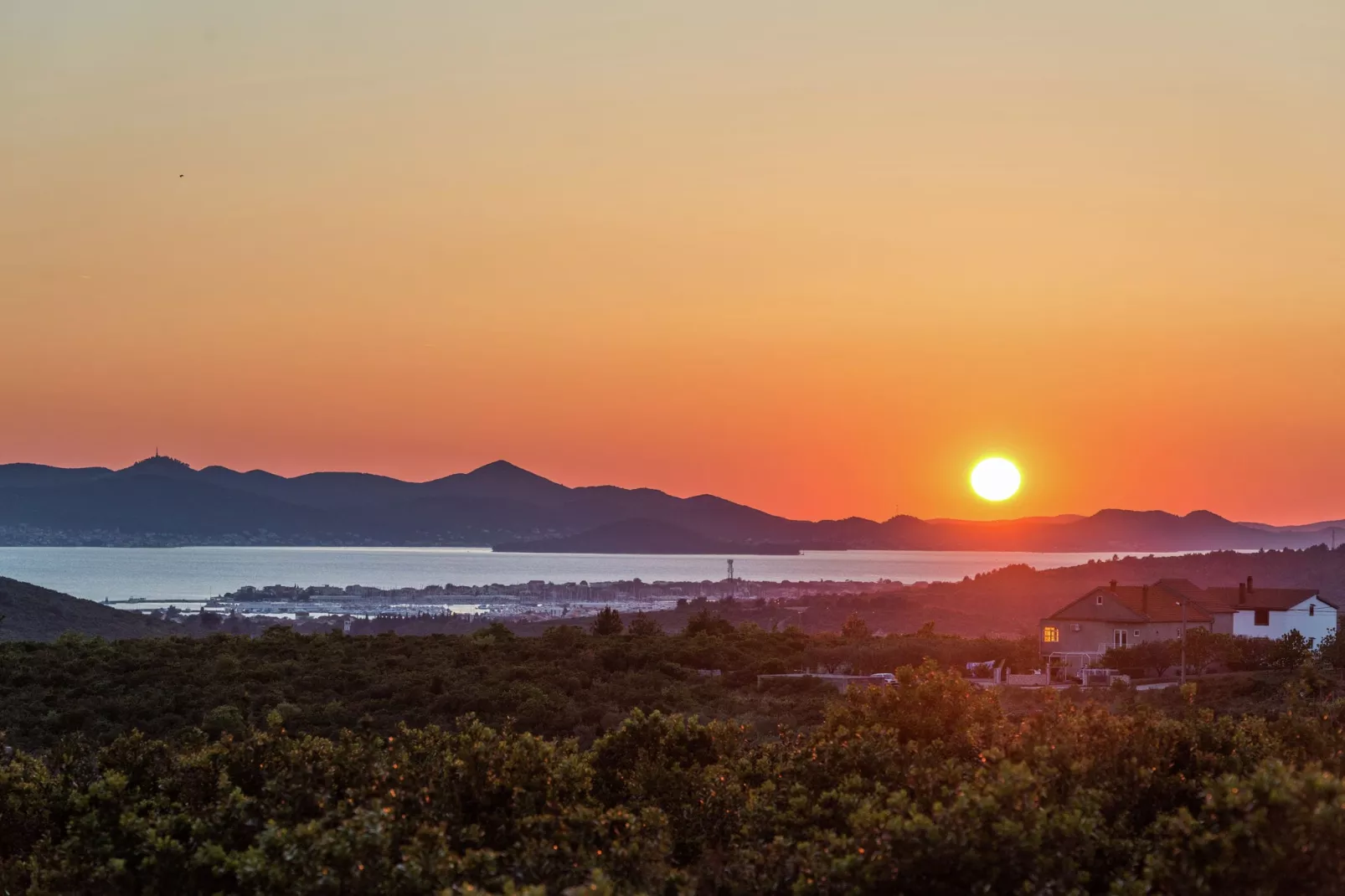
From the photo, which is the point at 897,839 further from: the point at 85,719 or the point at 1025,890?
the point at 85,719

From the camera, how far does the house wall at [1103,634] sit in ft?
195

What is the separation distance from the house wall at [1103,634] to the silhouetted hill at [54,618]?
165ft

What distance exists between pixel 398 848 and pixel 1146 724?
6.14 m

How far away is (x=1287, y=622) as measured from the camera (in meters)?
64.6

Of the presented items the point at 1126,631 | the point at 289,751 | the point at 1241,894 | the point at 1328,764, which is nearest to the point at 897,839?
the point at 1241,894

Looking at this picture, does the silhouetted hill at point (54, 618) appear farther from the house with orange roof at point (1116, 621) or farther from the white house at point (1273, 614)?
the white house at point (1273, 614)

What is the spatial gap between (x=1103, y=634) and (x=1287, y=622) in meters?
12.2

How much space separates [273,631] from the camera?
4825cm

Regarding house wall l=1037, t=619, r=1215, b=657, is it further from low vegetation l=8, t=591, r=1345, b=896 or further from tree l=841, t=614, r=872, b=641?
low vegetation l=8, t=591, r=1345, b=896

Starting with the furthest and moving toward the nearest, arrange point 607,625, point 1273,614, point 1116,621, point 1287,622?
point 1273,614, point 1287,622, point 1116,621, point 607,625

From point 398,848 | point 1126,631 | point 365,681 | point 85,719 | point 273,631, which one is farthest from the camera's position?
point 1126,631

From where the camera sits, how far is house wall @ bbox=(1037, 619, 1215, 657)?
5934 centimetres

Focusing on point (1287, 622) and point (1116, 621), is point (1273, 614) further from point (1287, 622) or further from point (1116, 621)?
point (1116, 621)

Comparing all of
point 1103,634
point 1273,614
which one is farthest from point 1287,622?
point 1103,634
